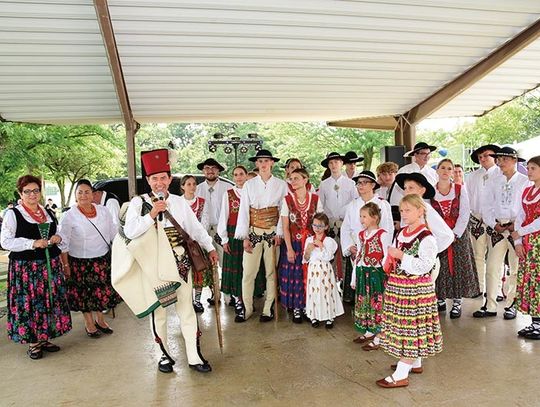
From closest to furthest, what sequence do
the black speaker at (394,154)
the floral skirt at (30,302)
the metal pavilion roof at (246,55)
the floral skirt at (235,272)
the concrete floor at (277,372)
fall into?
the concrete floor at (277,372), the floral skirt at (30,302), the metal pavilion roof at (246,55), the floral skirt at (235,272), the black speaker at (394,154)

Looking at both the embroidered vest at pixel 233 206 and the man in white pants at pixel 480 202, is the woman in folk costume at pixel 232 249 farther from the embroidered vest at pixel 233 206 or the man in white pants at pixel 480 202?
the man in white pants at pixel 480 202

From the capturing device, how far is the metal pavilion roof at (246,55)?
4.70 meters

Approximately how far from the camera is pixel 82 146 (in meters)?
11.6

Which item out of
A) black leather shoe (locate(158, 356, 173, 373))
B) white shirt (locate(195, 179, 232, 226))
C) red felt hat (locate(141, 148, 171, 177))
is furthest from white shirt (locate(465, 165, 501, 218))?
black leather shoe (locate(158, 356, 173, 373))

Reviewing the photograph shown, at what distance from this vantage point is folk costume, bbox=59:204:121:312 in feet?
13.3

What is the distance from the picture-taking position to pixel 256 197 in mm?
4461

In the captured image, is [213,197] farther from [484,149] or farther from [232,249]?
[484,149]

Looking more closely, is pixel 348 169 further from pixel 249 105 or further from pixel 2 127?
pixel 2 127

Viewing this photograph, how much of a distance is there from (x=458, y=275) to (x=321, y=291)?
1314 mm

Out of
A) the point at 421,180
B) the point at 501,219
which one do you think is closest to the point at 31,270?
the point at 421,180

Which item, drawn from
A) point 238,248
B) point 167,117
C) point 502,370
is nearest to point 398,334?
point 502,370

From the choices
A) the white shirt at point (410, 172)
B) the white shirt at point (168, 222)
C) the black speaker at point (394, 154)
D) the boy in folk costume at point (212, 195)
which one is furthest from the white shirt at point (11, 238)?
the black speaker at point (394, 154)

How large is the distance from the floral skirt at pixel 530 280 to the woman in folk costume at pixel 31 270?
12.8 ft

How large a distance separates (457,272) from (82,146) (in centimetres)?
1009
